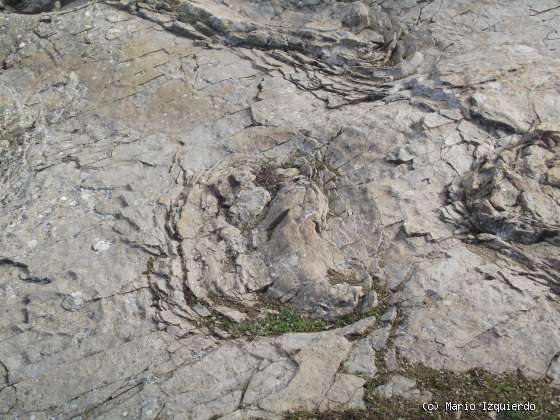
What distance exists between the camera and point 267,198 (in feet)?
32.2

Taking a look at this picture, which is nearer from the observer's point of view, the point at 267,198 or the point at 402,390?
the point at 402,390

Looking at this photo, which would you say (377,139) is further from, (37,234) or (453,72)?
(37,234)

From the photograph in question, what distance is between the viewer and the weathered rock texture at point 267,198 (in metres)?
7.50

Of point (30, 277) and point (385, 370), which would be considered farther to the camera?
point (30, 277)

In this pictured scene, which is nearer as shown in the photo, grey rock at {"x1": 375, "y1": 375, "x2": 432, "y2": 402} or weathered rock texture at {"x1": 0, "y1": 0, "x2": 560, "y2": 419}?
grey rock at {"x1": 375, "y1": 375, "x2": 432, "y2": 402}

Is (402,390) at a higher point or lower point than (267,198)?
lower

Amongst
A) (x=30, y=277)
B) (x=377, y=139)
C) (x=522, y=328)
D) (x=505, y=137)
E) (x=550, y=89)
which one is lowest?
(x=30, y=277)

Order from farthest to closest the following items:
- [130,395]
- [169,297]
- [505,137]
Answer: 1. [505,137]
2. [169,297]
3. [130,395]

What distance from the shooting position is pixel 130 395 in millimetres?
7172

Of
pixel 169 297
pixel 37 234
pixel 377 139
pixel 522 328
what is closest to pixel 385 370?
pixel 522 328

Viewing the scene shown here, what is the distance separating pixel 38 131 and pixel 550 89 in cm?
1177

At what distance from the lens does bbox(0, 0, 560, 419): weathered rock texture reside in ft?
24.6

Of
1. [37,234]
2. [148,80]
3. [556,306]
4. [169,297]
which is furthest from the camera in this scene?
[148,80]

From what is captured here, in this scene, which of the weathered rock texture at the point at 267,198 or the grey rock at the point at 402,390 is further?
the weathered rock texture at the point at 267,198
